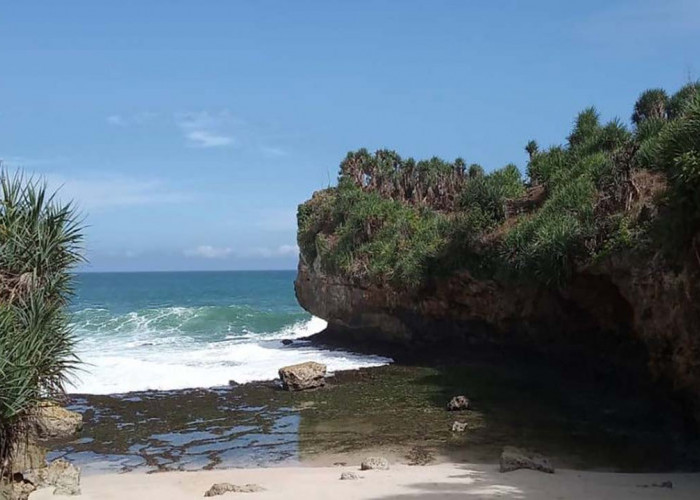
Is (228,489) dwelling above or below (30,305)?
below

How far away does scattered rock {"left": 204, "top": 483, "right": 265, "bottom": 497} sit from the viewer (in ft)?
35.6

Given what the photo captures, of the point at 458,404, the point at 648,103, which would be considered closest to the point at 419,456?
the point at 458,404

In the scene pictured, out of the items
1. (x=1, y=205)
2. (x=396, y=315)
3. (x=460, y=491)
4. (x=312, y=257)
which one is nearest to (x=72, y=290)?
(x=1, y=205)

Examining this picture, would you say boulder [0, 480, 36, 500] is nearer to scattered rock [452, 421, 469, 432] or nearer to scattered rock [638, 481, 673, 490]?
scattered rock [452, 421, 469, 432]

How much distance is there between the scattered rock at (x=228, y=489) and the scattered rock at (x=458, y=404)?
26.1 ft

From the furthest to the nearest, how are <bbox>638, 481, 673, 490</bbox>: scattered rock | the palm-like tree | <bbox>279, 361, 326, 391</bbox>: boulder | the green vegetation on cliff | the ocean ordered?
the palm-like tree → the ocean → <bbox>279, 361, 326, 391</bbox>: boulder → the green vegetation on cliff → <bbox>638, 481, 673, 490</bbox>: scattered rock

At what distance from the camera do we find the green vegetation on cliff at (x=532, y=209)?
42.3ft

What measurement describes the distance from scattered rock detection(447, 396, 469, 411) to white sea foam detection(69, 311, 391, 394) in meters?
8.48

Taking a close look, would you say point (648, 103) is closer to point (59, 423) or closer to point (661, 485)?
point (661, 485)

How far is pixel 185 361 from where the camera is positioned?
94.6 ft

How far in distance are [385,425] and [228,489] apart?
20.6 feet

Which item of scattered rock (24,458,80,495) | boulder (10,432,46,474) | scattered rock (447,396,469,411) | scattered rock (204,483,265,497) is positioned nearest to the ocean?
boulder (10,432,46,474)

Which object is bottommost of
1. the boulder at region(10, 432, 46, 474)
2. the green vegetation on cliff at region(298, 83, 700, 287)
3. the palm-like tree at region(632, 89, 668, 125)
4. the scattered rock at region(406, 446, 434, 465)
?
the scattered rock at region(406, 446, 434, 465)

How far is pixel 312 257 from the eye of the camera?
36.2 metres
